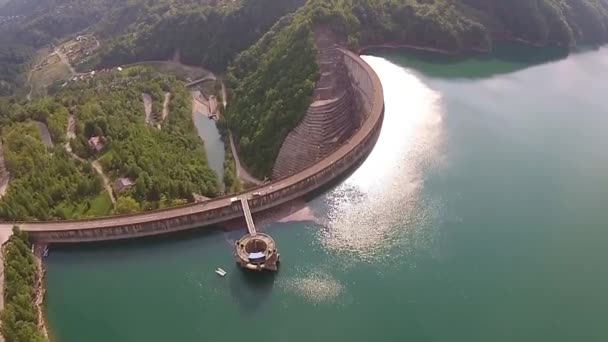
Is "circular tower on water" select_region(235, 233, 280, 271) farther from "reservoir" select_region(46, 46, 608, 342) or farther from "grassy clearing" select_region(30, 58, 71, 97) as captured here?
"grassy clearing" select_region(30, 58, 71, 97)

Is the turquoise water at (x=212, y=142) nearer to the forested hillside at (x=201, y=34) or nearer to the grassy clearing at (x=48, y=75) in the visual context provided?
the forested hillside at (x=201, y=34)

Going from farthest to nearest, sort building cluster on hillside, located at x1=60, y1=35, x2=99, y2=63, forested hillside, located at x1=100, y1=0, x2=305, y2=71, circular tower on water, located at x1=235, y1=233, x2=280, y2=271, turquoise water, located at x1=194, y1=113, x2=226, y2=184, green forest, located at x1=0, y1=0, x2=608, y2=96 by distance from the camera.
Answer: building cluster on hillside, located at x1=60, y1=35, x2=99, y2=63 < forested hillside, located at x1=100, y1=0, x2=305, y2=71 < green forest, located at x1=0, y1=0, x2=608, y2=96 < turquoise water, located at x1=194, y1=113, x2=226, y2=184 < circular tower on water, located at x1=235, y1=233, x2=280, y2=271

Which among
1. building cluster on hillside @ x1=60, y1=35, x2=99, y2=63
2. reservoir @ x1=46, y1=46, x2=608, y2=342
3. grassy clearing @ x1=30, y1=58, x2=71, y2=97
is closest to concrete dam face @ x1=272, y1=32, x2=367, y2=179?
reservoir @ x1=46, y1=46, x2=608, y2=342

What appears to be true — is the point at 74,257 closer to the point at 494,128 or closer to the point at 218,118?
the point at 218,118

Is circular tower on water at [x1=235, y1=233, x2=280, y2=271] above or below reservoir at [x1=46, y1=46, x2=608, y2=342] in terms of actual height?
above

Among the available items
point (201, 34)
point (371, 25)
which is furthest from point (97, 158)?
point (201, 34)

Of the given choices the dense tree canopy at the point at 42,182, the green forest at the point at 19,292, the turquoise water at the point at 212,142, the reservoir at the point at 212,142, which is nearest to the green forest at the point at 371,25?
the reservoir at the point at 212,142
